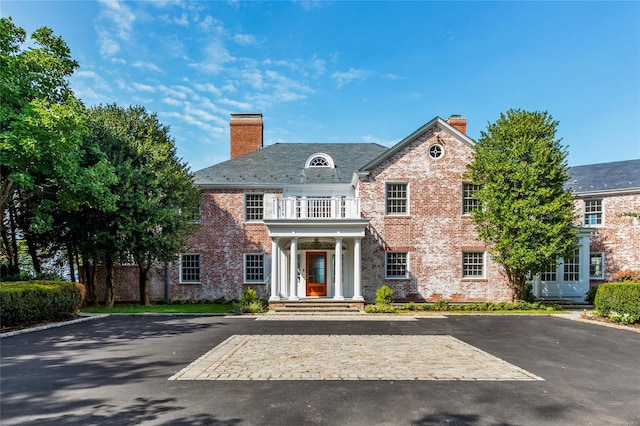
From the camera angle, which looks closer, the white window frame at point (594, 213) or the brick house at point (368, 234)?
the brick house at point (368, 234)

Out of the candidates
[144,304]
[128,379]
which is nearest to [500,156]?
[128,379]

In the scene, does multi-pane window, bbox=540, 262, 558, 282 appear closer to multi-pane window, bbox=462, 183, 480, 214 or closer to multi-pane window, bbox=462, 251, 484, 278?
multi-pane window, bbox=462, 251, 484, 278

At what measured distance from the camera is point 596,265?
25016mm

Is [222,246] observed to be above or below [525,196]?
below

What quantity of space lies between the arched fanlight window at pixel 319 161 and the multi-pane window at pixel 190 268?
8.85 metres

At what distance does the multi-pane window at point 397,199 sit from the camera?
72.1ft

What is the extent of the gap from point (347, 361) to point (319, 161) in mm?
17339

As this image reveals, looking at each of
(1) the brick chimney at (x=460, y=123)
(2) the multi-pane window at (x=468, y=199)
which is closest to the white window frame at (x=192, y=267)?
(2) the multi-pane window at (x=468, y=199)

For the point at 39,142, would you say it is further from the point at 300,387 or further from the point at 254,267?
the point at 300,387

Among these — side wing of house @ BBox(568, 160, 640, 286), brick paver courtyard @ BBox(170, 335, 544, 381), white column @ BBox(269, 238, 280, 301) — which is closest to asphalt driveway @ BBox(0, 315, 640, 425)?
brick paver courtyard @ BBox(170, 335, 544, 381)

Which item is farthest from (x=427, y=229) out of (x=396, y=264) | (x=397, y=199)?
(x=396, y=264)

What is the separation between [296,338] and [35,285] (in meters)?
10.6

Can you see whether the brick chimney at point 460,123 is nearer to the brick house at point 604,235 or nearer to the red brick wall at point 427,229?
the red brick wall at point 427,229

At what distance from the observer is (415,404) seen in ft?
20.2
